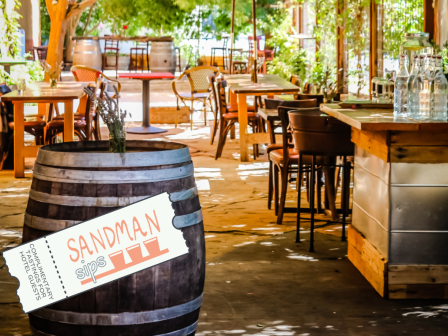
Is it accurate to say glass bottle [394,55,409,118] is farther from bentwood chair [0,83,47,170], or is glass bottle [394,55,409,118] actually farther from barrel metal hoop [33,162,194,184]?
bentwood chair [0,83,47,170]

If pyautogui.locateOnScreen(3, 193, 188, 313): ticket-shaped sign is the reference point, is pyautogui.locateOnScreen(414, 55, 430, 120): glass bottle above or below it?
above

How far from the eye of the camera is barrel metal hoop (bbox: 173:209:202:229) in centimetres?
202

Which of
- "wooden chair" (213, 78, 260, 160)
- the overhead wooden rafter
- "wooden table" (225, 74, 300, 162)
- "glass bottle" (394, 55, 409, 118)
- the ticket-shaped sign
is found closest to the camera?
the ticket-shaped sign

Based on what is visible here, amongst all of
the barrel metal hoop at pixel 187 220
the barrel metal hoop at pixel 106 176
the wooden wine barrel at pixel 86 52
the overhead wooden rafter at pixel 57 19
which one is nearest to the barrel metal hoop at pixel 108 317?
the barrel metal hoop at pixel 187 220

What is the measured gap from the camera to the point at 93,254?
1.94 metres

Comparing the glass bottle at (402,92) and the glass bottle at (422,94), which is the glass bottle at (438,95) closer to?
the glass bottle at (422,94)

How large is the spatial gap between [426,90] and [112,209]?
1.75m

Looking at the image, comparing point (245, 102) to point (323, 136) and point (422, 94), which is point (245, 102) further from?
point (422, 94)

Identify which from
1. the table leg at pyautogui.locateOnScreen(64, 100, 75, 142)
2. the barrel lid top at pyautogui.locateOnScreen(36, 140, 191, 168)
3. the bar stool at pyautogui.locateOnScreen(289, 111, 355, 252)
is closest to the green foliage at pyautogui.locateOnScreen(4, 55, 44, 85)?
the table leg at pyautogui.locateOnScreen(64, 100, 75, 142)

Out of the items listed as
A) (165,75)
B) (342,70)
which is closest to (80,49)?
(165,75)

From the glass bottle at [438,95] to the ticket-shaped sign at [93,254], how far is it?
5.15 feet

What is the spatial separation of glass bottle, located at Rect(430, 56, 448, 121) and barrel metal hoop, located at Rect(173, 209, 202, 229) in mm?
1372

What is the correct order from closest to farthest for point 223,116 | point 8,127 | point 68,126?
1. point 68,126
2. point 8,127
3. point 223,116

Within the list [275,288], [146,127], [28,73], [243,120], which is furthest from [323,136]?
[28,73]
